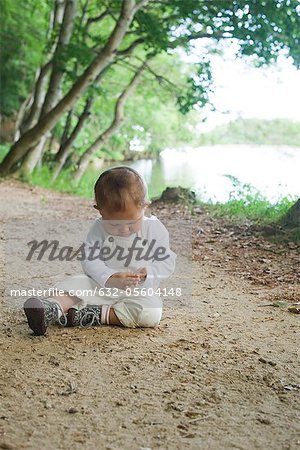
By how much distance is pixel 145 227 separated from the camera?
10.4ft

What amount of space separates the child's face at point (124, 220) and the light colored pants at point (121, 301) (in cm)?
32


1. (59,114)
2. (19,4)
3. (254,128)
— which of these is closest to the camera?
(59,114)

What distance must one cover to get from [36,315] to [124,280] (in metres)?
0.51

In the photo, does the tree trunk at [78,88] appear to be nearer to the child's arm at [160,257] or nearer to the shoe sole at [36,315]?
the child's arm at [160,257]

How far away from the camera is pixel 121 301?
3.05m

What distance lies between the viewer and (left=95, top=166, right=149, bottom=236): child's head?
3002mm

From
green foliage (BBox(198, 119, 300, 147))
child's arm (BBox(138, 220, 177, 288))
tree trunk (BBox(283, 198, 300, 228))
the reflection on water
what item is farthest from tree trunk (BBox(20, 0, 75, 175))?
child's arm (BBox(138, 220, 177, 288))

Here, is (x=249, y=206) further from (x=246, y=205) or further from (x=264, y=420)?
(x=264, y=420)

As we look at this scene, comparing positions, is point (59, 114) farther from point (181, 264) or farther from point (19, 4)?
point (181, 264)

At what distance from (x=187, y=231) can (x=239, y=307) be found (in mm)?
3034

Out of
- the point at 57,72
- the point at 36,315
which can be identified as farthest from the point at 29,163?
the point at 36,315

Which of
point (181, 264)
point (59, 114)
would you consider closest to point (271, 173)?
point (59, 114)

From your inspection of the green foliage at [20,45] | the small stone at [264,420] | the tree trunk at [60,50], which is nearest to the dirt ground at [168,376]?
the small stone at [264,420]

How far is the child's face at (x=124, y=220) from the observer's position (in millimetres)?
3049
